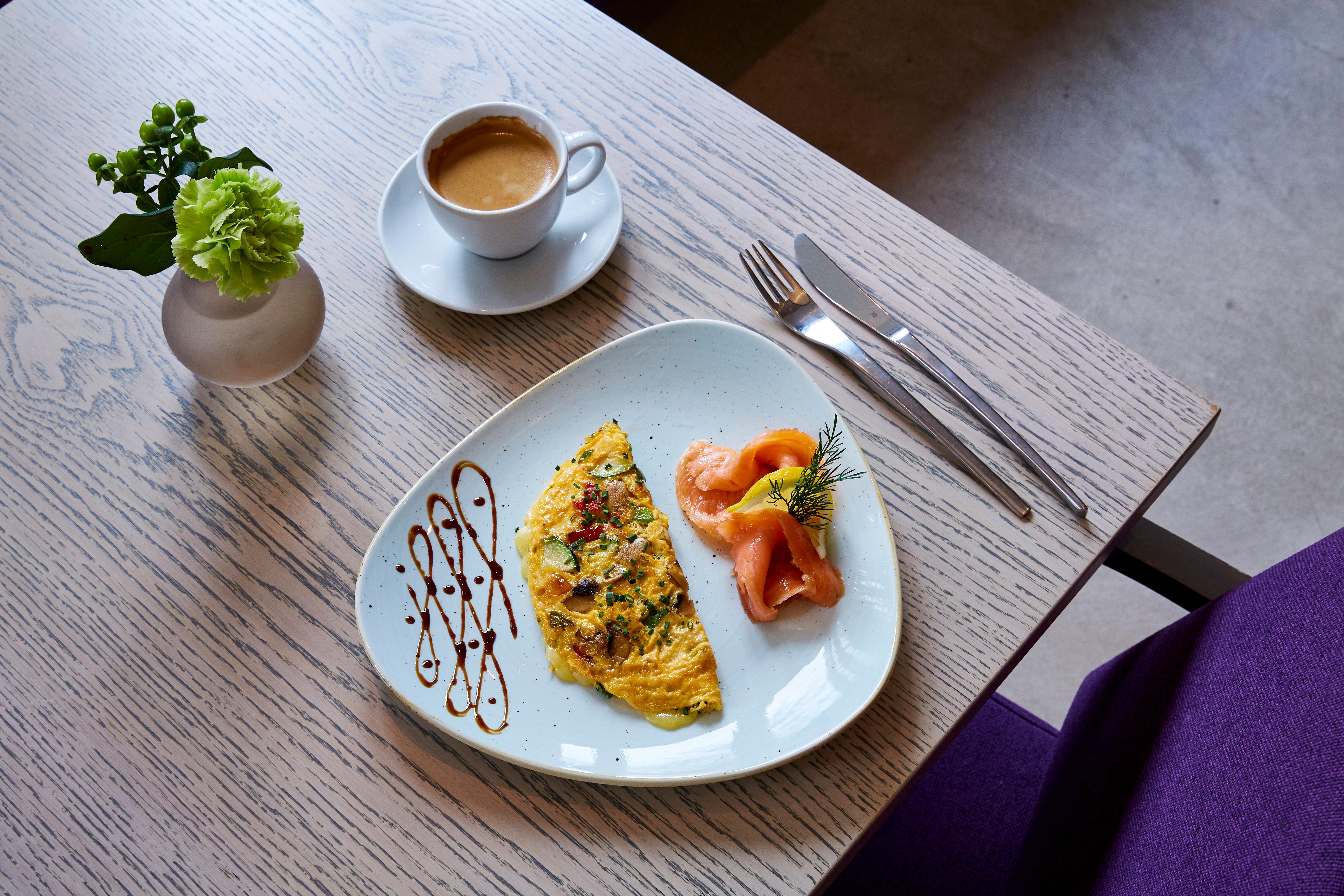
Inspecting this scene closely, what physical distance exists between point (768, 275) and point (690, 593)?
41cm

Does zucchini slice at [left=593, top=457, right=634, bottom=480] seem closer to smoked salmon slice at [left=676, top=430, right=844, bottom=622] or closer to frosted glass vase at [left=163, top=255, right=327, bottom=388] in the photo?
smoked salmon slice at [left=676, top=430, right=844, bottom=622]

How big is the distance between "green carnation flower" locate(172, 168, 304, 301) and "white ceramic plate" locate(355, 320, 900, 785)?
0.27 metres

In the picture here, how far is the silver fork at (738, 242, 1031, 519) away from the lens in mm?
985

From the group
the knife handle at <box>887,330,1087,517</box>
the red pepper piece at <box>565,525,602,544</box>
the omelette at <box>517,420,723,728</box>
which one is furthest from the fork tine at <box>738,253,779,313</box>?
the red pepper piece at <box>565,525,602,544</box>

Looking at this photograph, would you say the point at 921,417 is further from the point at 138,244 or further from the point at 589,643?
the point at 138,244

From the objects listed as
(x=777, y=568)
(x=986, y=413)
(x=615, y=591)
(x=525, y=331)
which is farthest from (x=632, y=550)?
(x=986, y=413)

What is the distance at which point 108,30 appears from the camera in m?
1.28

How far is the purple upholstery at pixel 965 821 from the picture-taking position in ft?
3.60

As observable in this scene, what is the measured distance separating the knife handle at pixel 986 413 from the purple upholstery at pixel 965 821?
13.8 inches

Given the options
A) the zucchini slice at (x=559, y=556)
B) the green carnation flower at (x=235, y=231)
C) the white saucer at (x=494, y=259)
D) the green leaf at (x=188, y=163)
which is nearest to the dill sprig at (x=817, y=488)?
the zucchini slice at (x=559, y=556)

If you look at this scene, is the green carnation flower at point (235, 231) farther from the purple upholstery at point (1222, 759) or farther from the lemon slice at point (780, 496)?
the purple upholstery at point (1222, 759)

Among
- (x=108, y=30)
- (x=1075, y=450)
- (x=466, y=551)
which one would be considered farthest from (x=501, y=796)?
(x=108, y=30)

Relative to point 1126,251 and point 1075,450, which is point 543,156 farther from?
point 1126,251

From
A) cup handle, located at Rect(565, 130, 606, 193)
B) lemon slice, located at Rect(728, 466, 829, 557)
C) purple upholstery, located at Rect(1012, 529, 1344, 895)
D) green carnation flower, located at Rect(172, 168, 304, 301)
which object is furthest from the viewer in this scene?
cup handle, located at Rect(565, 130, 606, 193)
